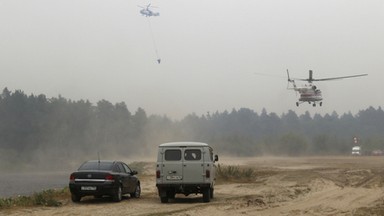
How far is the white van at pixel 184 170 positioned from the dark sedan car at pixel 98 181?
1.59 m

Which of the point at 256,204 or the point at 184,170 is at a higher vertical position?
the point at 184,170

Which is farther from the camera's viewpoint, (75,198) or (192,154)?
(192,154)

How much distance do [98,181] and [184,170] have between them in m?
3.32

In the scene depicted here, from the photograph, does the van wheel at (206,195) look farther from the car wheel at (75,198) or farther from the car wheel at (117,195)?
the car wheel at (75,198)

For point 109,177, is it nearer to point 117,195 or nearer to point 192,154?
point 117,195

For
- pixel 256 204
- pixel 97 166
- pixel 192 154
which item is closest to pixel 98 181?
pixel 97 166

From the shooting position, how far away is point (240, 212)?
19812 mm

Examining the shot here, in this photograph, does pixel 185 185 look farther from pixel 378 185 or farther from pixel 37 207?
pixel 378 185

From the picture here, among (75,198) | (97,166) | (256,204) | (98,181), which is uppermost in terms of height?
(97,166)

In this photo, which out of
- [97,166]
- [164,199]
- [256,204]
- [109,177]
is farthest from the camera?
[164,199]

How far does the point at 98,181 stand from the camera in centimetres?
2247

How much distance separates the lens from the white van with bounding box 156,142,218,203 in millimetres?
23156

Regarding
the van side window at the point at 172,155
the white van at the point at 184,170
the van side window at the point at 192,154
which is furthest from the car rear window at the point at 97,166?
the van side window at the point at 192,154

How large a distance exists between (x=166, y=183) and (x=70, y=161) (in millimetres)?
104065
